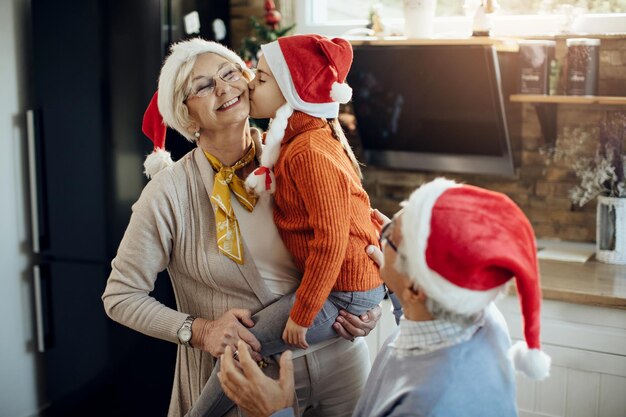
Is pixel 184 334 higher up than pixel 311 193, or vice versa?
pixel 311 193

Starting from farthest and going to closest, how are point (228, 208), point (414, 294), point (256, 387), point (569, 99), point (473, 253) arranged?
point (569, 99) → point (228, 208) → point (256, 387) → point (414, 294) → point (473, 253)

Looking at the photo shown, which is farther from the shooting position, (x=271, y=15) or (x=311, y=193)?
(x=271, y=15)

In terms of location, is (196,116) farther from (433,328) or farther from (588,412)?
(588,412)

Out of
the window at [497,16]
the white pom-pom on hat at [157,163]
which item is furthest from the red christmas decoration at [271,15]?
the white pom-pom on hat at [157,163]

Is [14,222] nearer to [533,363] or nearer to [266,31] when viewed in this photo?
[266,31]

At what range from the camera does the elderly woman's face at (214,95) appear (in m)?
1.79

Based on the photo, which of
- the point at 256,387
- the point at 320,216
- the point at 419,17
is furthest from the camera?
the point at 419,17

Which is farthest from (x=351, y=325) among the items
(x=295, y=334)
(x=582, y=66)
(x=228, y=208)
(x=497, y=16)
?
(x=497, y=16)

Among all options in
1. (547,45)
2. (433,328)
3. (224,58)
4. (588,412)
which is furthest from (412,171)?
(433,328)

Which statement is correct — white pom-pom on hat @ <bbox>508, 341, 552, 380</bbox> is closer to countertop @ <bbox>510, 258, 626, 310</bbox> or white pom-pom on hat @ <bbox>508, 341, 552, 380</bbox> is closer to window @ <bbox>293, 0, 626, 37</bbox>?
countertop @ <bbox>510, 258, 626, 310</bbox>

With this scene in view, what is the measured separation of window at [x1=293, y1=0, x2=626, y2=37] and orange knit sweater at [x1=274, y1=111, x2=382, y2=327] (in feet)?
4.69

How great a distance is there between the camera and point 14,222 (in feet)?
10.9

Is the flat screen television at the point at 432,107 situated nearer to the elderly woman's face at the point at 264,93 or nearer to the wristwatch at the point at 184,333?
the elderly woman's face at the point at 264,93

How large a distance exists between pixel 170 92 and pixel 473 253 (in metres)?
0.88
